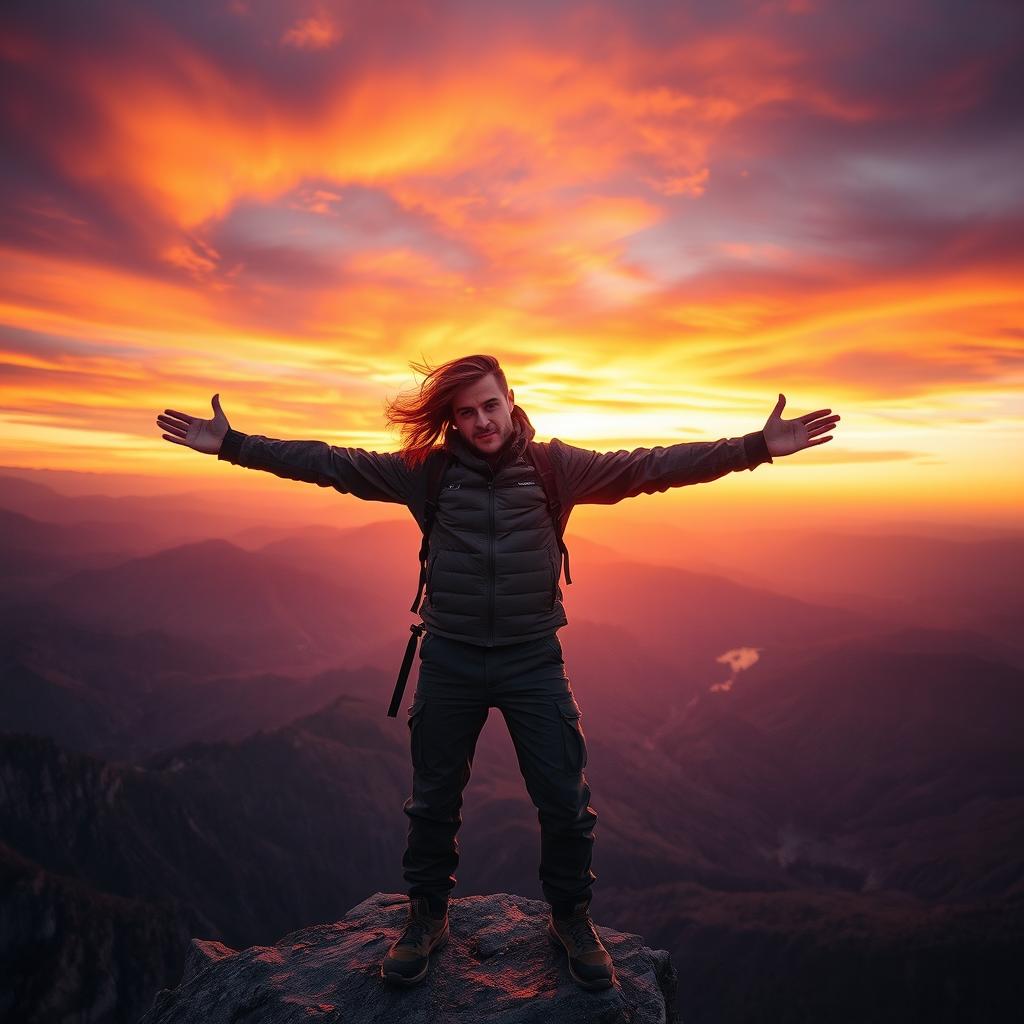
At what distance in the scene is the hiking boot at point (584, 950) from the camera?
5.18 m

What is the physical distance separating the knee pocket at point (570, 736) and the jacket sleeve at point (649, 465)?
1593 mm

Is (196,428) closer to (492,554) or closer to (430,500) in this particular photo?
(430,500)

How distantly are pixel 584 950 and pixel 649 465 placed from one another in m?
3.95

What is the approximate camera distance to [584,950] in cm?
530

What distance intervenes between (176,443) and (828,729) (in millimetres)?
177578

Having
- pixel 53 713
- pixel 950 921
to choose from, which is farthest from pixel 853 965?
pixel 53 713

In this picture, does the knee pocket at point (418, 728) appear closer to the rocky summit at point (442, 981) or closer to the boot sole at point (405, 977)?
the boot sole at point (405, 977)

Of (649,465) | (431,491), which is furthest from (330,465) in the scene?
(649,465)

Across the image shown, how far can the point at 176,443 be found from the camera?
580 cm

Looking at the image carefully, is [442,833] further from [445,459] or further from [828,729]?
[828,729]

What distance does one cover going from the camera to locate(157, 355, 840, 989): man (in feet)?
17.0

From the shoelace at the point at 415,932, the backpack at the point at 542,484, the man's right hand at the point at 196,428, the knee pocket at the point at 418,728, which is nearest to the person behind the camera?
the knee pocket at the point at 418,728

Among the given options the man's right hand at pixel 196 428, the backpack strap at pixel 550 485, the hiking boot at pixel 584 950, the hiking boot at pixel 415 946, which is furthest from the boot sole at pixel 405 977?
the man's right hand at pixel 196 428

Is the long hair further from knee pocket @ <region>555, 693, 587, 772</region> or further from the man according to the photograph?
knee pocket @ <region>555, 693, 587, 772</region>
